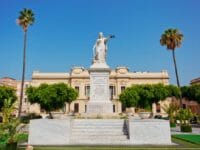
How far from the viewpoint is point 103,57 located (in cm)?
2383

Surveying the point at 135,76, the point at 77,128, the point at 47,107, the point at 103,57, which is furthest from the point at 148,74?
the point at 77,128

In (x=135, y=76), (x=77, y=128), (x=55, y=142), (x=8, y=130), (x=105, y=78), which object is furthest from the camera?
(x=135, y=76)

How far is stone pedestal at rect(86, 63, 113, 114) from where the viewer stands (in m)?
21.4

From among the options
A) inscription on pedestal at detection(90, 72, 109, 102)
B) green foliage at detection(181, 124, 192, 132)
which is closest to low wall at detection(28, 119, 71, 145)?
inscription on pedestal at detection(90, 72, 109, 102)

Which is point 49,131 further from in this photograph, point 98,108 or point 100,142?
point 98,108

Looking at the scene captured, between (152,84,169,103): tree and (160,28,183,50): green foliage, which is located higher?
(160,28,183,50): green foliage

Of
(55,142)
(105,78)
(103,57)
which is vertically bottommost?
(55,142)

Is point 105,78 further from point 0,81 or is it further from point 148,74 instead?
point 0,81

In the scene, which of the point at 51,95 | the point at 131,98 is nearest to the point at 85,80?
the point at 131,98

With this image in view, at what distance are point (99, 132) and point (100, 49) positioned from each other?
9.80 meters

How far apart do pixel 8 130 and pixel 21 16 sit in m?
34.1

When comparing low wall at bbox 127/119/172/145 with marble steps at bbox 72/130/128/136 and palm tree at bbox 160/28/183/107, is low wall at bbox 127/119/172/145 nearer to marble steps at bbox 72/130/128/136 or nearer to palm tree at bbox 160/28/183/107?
marble steps at bbox 72/130/128/136

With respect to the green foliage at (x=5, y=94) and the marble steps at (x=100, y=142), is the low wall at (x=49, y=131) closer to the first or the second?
the marble steps at (x=100, y=142)

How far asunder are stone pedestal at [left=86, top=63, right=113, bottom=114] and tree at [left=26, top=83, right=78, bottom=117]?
28.9 m
